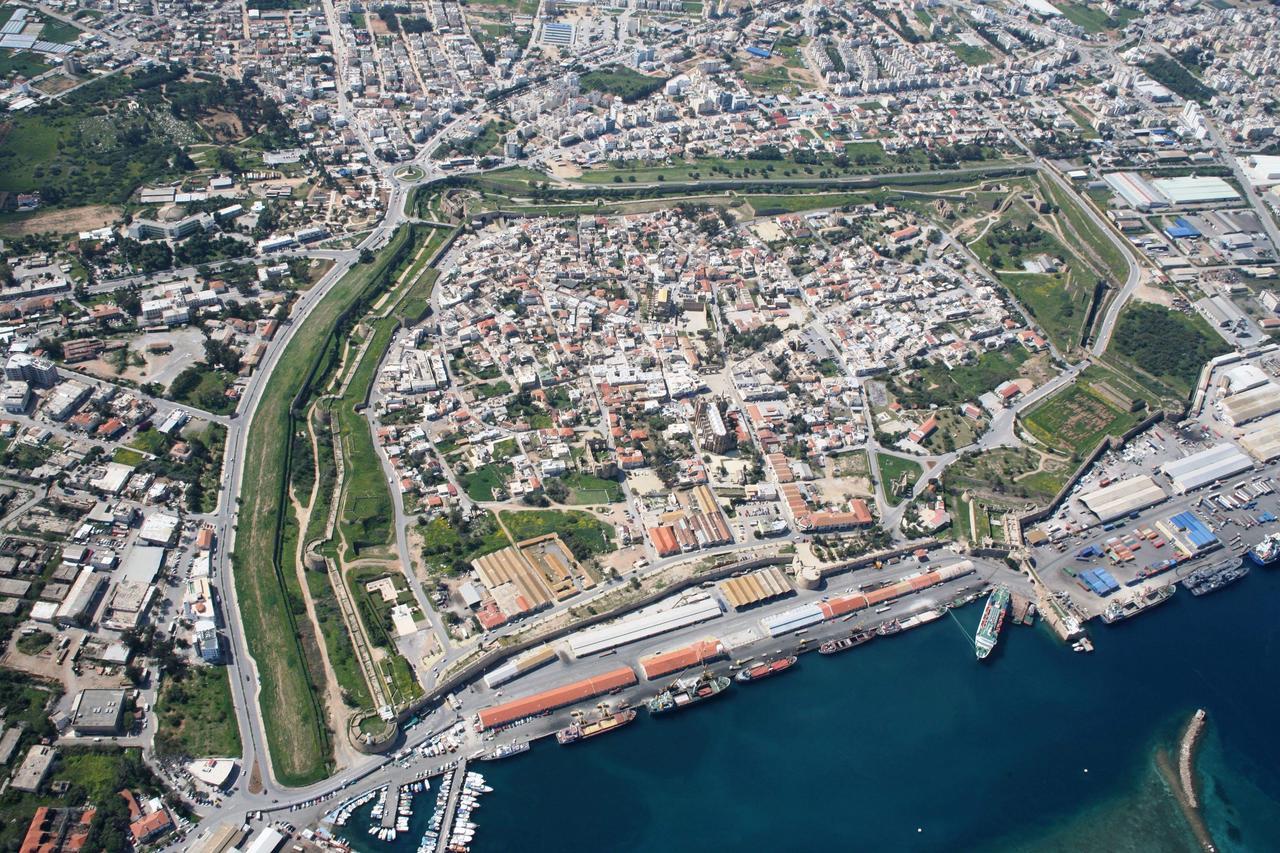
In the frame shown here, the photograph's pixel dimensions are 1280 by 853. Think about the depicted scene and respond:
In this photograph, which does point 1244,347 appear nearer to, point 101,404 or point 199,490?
point 199,490

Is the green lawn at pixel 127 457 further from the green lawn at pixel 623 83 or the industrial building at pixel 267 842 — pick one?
the green lawn at pixel 623 83

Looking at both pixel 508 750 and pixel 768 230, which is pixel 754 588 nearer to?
pixel 508 750

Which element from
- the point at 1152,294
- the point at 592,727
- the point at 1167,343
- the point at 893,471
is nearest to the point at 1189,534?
the point at 893,471

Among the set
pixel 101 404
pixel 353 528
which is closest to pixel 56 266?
pixel 101 404

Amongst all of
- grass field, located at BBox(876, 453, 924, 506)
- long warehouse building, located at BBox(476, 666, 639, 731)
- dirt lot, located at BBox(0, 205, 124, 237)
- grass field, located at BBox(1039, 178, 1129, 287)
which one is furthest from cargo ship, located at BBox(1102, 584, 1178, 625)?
dirt lot, located at BBox(0, 205, 124, 237)

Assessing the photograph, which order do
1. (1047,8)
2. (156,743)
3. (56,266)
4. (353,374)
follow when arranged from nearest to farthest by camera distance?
(156,743)
(353,374)
(56,266)
(1047,8)

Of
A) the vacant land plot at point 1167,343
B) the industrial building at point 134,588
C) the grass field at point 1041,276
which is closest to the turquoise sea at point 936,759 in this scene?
the industrial building at point 134,588

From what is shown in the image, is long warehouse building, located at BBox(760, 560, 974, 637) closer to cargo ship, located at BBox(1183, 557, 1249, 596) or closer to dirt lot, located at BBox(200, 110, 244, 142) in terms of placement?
cargo ship, located at BBox(1183, 557, 1249, 596)
